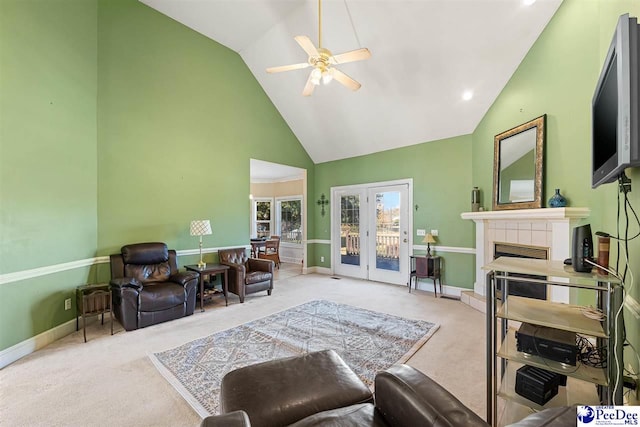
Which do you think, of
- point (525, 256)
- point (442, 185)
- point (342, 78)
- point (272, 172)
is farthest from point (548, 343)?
point (272, 172)

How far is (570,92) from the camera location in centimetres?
283

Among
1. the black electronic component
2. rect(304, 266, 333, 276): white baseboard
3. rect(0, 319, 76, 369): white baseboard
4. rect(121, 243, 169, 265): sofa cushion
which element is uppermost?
rect(121, 243, 169, 265): sofa cushion

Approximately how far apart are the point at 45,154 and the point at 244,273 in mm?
2867

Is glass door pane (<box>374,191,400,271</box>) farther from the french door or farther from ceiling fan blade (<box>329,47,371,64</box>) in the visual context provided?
Result: ceiling fan blade (<box>329,47,371,64</box>)

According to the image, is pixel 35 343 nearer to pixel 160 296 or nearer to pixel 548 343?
pixel 160 296

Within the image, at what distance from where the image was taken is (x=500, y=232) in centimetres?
396

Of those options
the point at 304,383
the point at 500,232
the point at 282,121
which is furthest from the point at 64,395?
the point at 282,121

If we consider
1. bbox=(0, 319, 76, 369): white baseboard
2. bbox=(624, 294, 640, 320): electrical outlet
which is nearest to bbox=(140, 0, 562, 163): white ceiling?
bbox=(624, 294, 640, 320): electrical outlet

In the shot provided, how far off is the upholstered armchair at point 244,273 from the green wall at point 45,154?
6.24ft

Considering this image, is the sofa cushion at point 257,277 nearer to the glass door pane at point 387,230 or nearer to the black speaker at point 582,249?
the glass door pane at point 387,230

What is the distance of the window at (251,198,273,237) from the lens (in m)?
9.19

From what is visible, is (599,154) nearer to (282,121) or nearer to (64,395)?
(64,395)

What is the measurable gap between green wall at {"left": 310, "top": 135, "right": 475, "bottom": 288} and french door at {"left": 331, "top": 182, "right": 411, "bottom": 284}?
0.86 feet

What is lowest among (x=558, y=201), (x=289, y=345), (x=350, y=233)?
(x=289, y=345)
